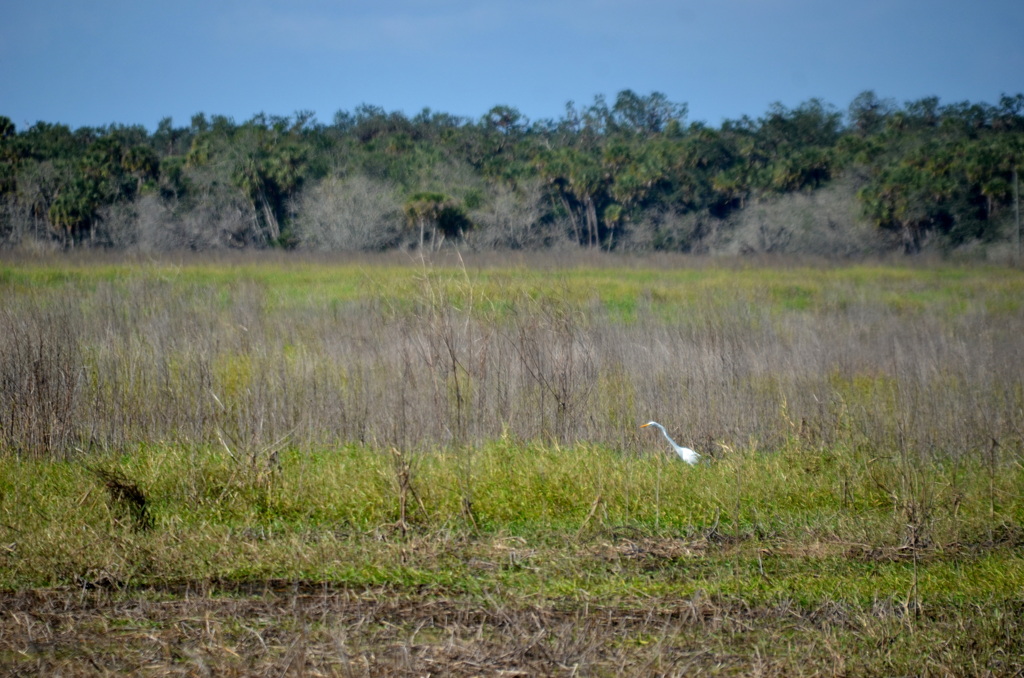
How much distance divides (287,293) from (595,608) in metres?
15.1

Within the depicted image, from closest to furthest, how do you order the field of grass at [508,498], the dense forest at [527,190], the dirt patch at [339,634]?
1. the dirt patch at [339,634]
2. the field of grass at [508,498]
3. the dense forest at [527,190]

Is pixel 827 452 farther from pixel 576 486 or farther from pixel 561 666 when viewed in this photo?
pixel 561 666

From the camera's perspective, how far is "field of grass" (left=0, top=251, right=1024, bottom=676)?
3752 mm

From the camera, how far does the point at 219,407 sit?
801 centimetres

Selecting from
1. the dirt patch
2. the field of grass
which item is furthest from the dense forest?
the dirt patch

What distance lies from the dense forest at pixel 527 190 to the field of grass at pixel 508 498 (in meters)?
15.3

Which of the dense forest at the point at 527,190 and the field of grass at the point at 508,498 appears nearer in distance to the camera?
the field of grass at the point at 508,498

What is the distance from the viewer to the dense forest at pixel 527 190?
2523cm

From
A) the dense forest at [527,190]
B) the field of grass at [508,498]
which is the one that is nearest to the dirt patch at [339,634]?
the field of grass at [508,498]

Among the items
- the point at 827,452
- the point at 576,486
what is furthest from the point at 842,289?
the point at 576,486

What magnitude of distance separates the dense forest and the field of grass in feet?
50.1

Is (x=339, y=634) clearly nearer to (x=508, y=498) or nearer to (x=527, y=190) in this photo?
(x=508, y=498)

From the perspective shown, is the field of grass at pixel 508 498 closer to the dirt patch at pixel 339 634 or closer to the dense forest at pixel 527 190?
the dirt patch at pixel 339 634

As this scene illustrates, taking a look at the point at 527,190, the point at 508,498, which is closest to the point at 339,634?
the point at 508,498
